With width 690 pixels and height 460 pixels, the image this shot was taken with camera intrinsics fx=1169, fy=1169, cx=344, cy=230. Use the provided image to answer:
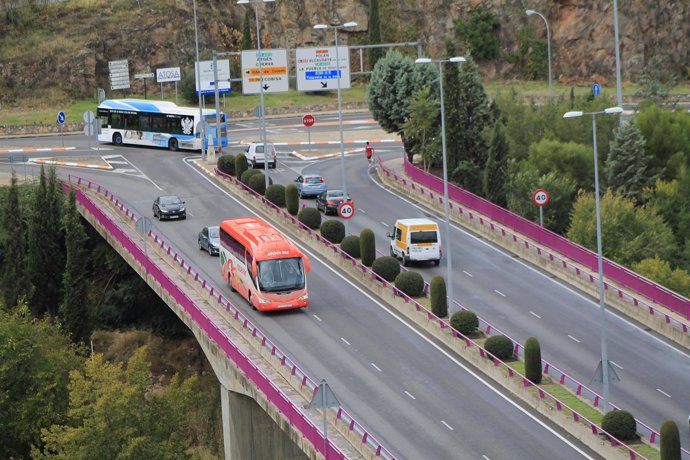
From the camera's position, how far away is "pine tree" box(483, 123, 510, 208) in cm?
6272

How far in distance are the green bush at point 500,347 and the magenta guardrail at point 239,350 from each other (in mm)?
6627

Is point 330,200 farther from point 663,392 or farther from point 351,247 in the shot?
point 663,392

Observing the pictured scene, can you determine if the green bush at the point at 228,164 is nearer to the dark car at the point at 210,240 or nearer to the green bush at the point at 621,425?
the dark car at the point at 210,240

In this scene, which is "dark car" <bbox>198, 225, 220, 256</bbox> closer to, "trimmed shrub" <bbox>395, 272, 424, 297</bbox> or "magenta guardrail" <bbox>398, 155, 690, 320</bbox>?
"trimmed shrub" <bbox>395, 272, 424, 297</bbox>

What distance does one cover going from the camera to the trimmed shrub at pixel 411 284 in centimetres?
4719

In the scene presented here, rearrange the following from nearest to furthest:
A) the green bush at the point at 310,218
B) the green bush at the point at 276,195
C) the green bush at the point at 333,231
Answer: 1. the green bush at the point at 333,231
2. the green bush at the point at 310,218
3. the green bush at the point at 276,195

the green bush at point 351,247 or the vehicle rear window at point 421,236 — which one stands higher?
the vehicle rear window at point 421,236

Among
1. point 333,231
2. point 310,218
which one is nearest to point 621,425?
point 333,231

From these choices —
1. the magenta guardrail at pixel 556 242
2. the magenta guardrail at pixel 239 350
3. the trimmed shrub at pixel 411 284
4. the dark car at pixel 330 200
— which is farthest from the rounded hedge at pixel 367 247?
the dark car at pixel 330 200

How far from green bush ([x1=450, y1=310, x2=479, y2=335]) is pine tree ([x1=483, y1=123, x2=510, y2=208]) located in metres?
21.0

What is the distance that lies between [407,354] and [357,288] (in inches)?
338

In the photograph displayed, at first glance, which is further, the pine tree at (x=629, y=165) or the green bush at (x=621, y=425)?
the pine tree at (x=629, y=165)

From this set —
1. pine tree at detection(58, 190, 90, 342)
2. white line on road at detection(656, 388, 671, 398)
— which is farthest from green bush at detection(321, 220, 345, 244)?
white line on road at detection(656, 388, 671, 398)

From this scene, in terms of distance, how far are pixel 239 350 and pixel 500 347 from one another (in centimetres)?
897
